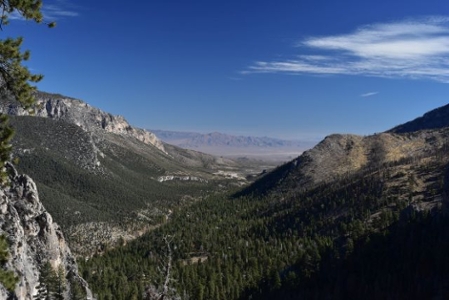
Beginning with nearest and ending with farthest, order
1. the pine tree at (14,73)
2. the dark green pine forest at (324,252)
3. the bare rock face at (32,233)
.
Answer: the pine tree at (14,73) < the bare rock face at (32,233) < the dark green pine forest at (324,252)

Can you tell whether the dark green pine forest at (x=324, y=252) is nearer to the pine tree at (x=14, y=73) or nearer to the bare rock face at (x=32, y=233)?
the bare rock face at (x=32, y=233)

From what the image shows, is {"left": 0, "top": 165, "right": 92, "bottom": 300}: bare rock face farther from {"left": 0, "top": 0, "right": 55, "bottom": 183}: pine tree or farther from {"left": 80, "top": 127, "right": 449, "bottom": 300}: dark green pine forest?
{"left": 0, "top": 0, "right": 55, "bottom": 183}: pine tree

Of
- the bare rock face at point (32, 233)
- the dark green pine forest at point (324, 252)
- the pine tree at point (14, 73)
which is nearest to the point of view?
the pine tree at point (14, 73)

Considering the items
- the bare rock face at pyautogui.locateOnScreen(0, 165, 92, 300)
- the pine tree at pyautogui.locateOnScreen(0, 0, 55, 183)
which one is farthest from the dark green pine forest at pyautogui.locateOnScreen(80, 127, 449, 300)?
the pine tree at pyautogui.locateOnScreen(0, 0, 55, 183)

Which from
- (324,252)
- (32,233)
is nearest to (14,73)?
(32,233)

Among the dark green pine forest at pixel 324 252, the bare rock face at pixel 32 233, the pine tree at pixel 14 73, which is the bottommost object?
the dark green pine forest at pixel 324 252

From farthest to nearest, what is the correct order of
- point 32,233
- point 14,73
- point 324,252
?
point 324,252, point 32,233, point 14,73

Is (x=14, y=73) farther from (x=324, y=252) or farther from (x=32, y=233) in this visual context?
(x=324, y=252)

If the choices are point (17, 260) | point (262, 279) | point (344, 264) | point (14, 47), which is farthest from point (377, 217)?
point (14, 47)

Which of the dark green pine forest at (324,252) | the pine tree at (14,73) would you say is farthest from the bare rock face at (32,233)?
the pine tree at (14,73)
